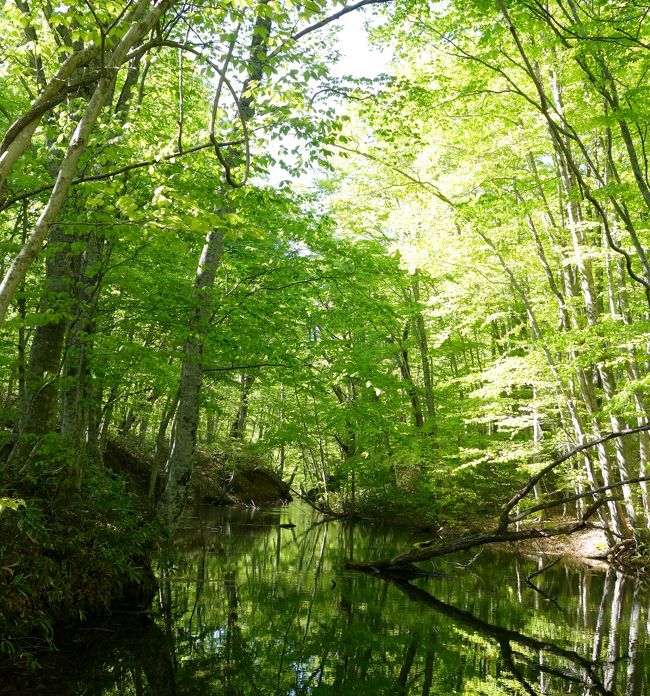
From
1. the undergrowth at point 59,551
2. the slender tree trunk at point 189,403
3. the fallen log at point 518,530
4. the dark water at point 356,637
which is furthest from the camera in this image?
the slender tree trunk at point 189,403

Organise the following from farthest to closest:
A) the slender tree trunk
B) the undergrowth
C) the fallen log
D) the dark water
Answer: the slender tree trunk, the fallen log, the undergrowth, the dark water

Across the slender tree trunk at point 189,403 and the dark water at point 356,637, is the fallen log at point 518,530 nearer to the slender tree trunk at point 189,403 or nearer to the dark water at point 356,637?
the dark water at point 356,637

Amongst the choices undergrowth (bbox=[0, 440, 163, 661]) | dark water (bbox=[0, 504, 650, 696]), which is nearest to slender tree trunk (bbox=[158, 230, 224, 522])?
undergrowth (bbox=[0, 440, 163, 661])

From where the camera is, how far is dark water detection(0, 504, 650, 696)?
5074mm

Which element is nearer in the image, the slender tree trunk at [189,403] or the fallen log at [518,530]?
the fallen log at [518,530]

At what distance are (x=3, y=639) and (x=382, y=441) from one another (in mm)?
15506

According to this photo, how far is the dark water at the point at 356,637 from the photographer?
507 centimetres

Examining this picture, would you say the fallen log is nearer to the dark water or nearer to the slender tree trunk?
the dark water

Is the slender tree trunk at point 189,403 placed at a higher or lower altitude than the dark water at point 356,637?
higher

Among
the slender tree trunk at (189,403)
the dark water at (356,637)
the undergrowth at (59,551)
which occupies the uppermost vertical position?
the slender tree trunk at (189,403)

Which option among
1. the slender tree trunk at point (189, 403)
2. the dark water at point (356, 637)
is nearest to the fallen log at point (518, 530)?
the dark water at point (356, 637)

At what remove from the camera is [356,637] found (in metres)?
6.46

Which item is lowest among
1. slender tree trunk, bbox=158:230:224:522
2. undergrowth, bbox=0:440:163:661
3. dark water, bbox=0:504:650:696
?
dark water, bbox=0:504:650:696

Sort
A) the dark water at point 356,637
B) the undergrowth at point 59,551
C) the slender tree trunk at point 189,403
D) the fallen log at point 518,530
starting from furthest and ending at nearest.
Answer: the slender tree trunk at point 189,403, the fallen log at point 518,530, the undergrowth at point 59,551, the dark water at point 356,637
